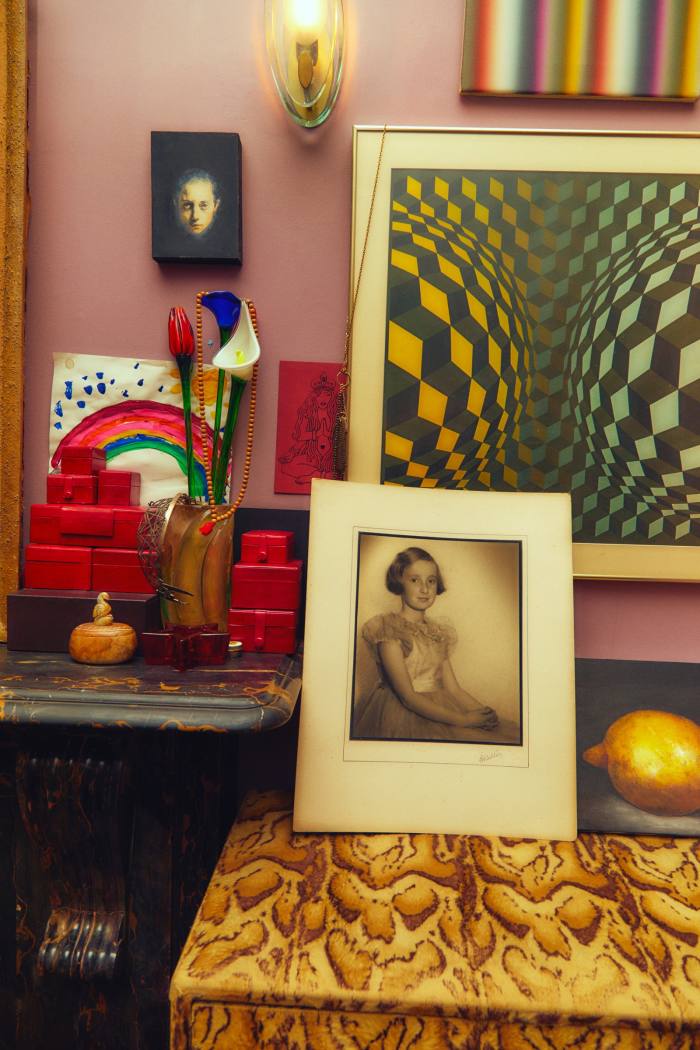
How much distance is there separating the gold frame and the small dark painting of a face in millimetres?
252

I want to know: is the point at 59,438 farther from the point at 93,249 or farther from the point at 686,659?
the point at 686,659

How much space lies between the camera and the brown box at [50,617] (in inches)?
42.3

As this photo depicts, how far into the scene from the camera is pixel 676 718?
3.84 feet

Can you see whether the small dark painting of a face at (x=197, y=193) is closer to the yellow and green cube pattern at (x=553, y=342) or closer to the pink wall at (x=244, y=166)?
the pink wall at (x=244, y=166)

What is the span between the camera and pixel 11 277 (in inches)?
48.6

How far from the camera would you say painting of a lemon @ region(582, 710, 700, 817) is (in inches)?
43.1

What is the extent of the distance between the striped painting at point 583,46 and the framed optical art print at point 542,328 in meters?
0.10

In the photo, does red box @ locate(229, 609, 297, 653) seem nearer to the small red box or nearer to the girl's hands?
the small red box

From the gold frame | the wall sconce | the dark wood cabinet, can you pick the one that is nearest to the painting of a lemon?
the dark wood cabinet

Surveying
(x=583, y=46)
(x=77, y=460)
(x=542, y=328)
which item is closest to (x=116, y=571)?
(x=77, y=460)

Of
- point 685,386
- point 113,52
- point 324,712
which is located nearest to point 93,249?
point 113,52

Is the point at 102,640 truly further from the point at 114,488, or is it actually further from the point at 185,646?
the point at 114,488

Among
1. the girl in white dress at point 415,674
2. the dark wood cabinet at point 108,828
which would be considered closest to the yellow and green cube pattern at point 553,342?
the girl in white dress at point 415,674

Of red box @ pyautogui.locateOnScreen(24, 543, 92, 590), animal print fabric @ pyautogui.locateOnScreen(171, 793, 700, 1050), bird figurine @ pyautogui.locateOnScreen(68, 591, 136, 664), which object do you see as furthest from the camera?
red box @ pyautogui.locateOnScreen(24, 543, 92, 590)
